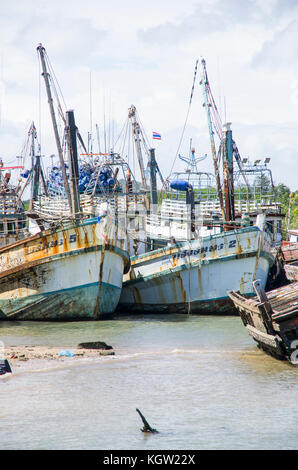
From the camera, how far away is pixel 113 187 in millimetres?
28547

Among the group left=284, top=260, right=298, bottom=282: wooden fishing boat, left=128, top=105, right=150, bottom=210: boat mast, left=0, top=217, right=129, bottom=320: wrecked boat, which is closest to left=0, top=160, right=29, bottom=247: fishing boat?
left=0, top=217, right=129, bottom=320: wrecked boat

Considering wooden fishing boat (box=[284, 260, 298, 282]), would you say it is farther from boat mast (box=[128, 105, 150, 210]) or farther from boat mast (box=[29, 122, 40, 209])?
boat mast (box=[29, 122, 40, 209])

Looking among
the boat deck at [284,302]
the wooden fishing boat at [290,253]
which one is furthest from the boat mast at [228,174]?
the boat deck at [284,302]

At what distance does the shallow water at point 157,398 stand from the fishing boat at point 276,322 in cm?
45

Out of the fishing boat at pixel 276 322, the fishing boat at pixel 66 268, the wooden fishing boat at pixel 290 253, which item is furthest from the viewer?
the wooden fishing boat at pixel 290 253

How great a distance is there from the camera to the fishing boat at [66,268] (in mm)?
20016

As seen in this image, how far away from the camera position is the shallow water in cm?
905

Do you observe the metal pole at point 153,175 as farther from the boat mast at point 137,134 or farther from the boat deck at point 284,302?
the boat deck at point 284,302

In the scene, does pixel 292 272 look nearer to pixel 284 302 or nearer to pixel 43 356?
pixel 284 302

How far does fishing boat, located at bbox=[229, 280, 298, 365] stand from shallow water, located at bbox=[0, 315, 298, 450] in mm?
445

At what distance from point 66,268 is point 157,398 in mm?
9640

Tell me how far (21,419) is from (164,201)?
18329 mm
